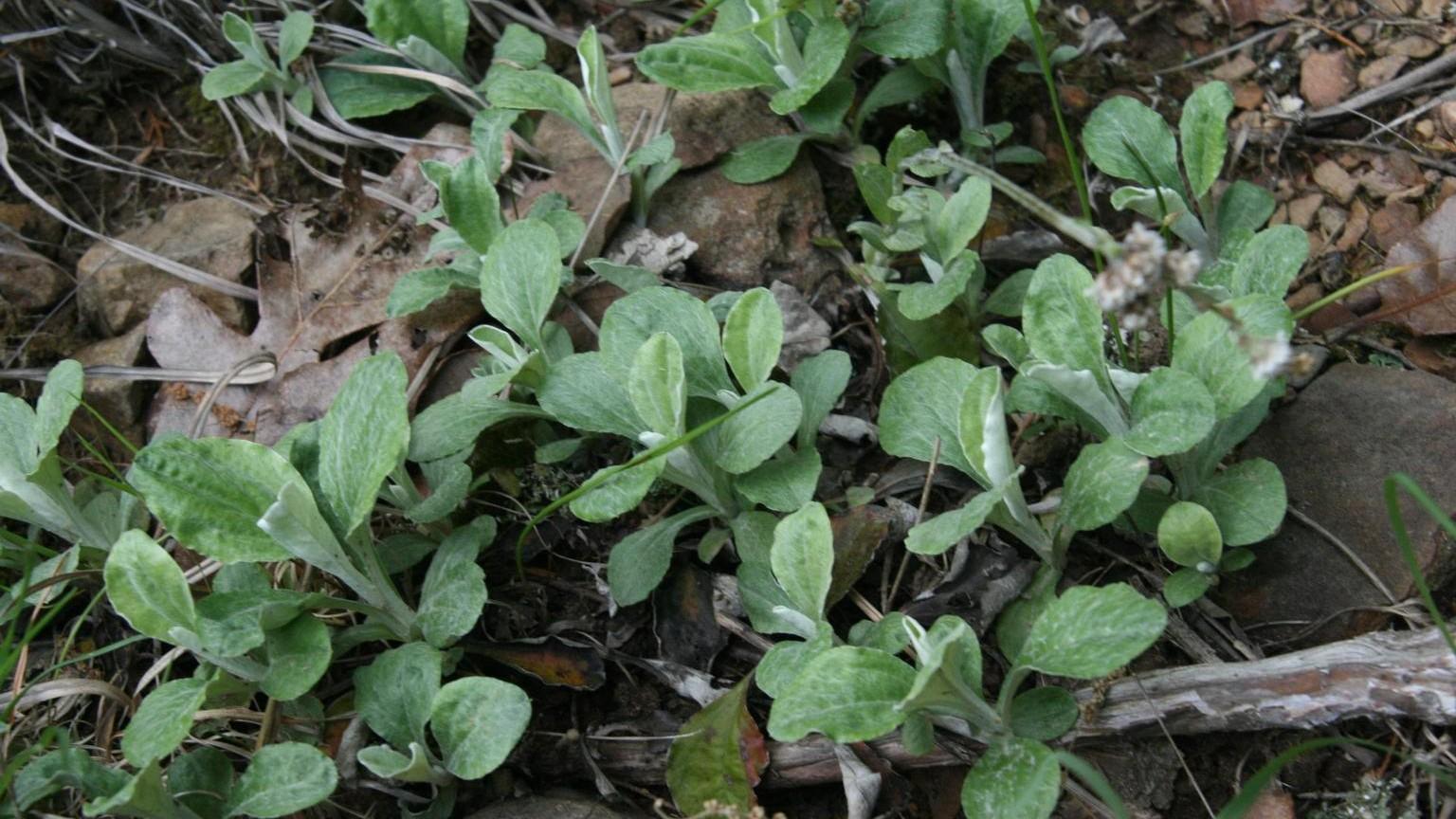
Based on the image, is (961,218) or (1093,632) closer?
(1093,632)

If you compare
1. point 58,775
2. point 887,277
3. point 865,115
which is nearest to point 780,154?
point 865,115

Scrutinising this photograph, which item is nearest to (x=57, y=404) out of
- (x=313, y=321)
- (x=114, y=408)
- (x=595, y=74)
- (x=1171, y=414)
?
(x=114, y=408)

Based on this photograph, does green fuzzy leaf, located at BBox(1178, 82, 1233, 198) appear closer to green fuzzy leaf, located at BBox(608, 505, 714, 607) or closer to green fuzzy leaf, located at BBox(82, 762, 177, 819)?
green fuzzy leaf, located at BBox(608, 505, 714, 607)

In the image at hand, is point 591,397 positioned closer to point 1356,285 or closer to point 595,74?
point 595,74

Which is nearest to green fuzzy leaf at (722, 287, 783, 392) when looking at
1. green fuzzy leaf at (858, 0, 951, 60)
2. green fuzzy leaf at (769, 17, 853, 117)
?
green fuzzy leaf at (769, 17, 853, 117)

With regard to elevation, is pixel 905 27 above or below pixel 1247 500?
above

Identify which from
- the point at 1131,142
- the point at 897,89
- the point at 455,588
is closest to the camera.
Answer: the point at 455,588

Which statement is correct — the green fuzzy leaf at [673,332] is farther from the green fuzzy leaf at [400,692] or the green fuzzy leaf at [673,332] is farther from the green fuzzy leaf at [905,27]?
the green fuzzy leaf at [905,27]
